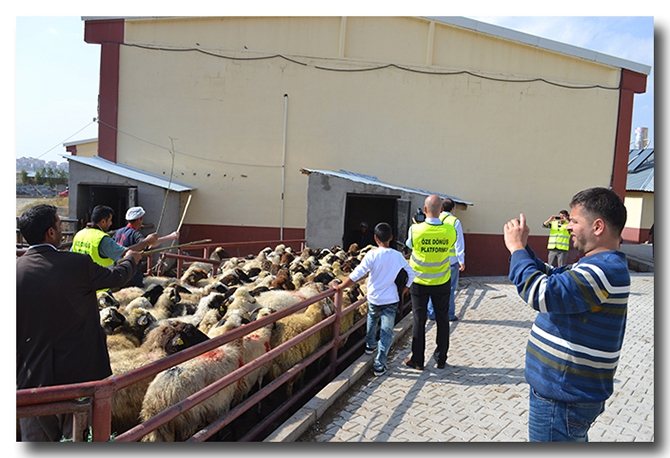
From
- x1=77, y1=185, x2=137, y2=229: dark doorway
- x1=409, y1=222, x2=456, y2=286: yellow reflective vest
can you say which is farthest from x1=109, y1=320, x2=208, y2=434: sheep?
x1=77, y1=185, x2=137, y2=229: dark doorway

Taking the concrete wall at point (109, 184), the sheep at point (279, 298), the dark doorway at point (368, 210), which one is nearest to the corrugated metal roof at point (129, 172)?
the concrete wall at point (109, 184)

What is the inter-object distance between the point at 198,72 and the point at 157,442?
11.9m

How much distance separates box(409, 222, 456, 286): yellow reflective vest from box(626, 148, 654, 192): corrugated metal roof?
62.0ft

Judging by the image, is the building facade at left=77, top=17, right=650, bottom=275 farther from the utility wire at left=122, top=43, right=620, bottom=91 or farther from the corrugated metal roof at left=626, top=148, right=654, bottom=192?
the corrugated metal roof at left=626, top=148, right=654, bottom=192

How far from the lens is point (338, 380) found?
4.84 meters

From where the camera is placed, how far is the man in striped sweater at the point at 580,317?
7.75ft

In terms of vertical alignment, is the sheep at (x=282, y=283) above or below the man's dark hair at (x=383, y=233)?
below

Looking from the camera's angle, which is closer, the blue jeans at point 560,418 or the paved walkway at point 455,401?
the blue jeans at point 560,418

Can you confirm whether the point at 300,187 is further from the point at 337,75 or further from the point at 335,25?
the point at 335,25

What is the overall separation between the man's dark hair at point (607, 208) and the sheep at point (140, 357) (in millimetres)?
3407

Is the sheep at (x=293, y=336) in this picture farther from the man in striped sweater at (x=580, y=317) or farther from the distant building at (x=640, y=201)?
the distant building at (x=640, y=201)

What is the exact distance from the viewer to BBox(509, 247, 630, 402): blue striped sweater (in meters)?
2.36

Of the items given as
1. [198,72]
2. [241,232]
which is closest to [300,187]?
[241,232]

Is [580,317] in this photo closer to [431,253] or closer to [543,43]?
[431,253]
